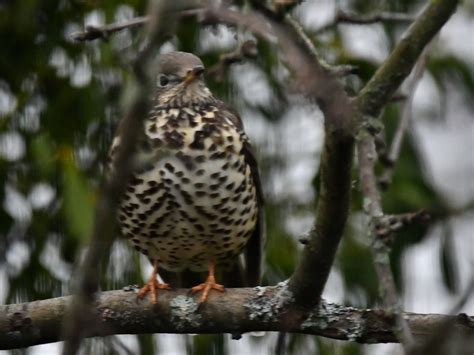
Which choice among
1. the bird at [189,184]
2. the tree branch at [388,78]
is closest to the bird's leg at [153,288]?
the bird at [189,184]

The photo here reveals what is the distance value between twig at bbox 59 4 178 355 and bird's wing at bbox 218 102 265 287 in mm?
2055

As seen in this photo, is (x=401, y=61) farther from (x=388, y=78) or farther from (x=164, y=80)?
(x=164, y=80)

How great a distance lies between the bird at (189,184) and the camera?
11.6 ft

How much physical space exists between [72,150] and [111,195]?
248 cm

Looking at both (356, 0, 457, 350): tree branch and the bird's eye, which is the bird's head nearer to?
the bird's eye

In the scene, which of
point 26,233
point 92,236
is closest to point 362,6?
point 26,233

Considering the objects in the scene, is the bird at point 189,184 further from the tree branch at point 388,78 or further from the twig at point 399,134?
the tree branch at point 388,78

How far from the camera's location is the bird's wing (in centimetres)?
379

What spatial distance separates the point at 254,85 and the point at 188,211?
1.17 m

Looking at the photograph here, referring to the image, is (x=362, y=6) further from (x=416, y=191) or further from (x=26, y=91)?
(x=26, y=91)

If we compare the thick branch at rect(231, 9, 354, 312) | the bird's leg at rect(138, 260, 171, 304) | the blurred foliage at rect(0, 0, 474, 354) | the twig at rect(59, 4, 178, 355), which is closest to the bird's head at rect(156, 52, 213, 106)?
the blurred foliage at rect(0, 0, 474, 354)

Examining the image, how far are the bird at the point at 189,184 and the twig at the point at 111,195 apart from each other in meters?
1.66

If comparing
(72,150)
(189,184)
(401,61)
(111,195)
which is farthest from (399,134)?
(111,195)

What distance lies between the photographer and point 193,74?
372cm
